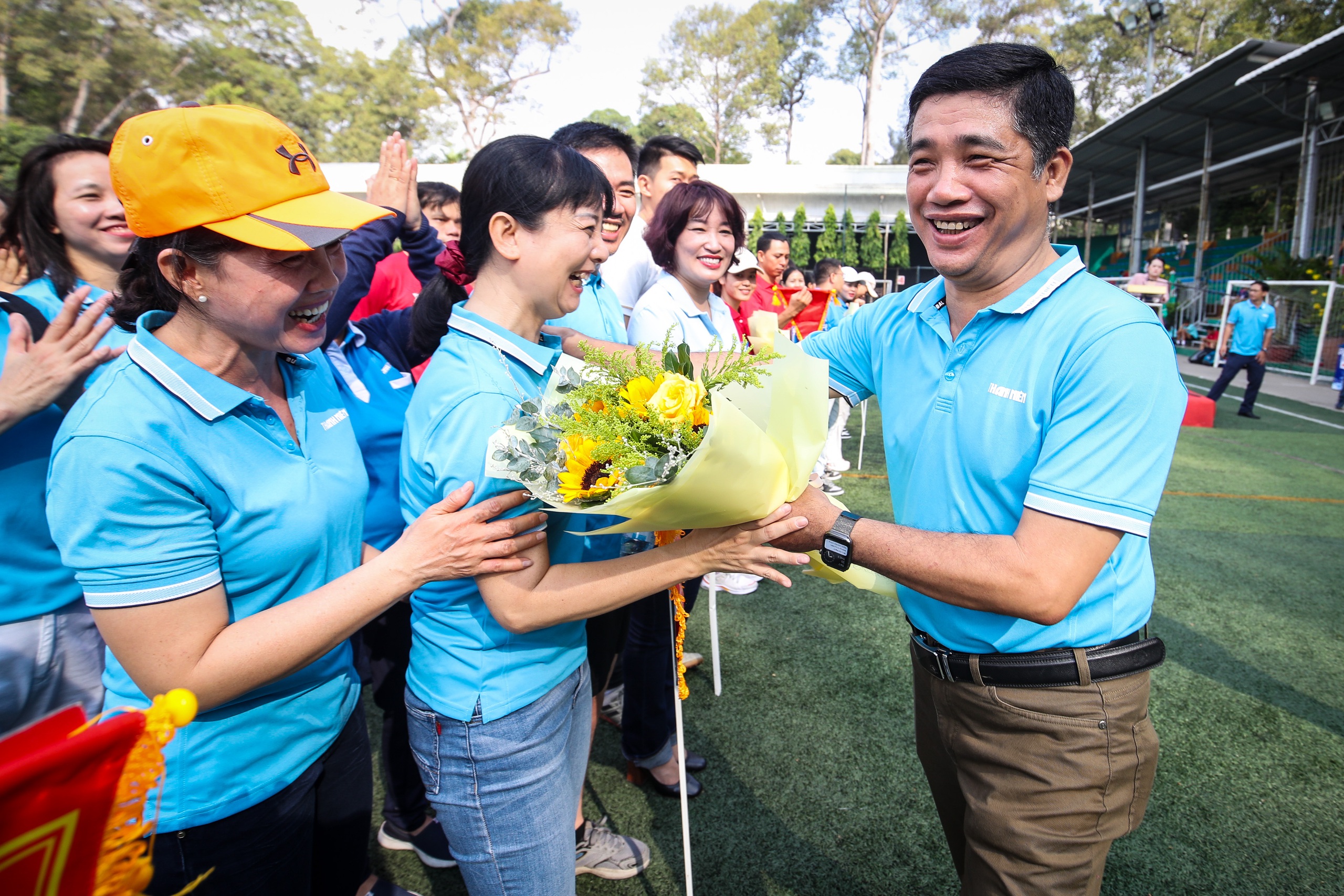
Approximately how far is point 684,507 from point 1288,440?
11437 mm

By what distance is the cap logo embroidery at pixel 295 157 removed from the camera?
145cm

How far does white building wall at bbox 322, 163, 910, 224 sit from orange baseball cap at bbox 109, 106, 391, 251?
95.4 ft

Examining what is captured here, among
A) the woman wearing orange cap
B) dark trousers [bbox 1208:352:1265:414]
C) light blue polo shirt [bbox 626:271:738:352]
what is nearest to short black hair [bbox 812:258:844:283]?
light blue polo shirt [bbox 626:271:738:352]

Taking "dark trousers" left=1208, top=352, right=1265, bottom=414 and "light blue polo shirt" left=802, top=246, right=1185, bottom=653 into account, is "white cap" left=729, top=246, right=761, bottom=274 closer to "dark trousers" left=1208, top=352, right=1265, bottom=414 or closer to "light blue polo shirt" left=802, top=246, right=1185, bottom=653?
"light blue polo shirt" left=802, top=246, right=1185, bottom=653

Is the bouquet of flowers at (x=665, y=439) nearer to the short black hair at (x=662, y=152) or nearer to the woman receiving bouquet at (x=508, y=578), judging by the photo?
the woman receiving bouquet at (x=508, y=578)

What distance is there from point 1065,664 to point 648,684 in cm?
177

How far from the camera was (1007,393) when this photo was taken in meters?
1.54

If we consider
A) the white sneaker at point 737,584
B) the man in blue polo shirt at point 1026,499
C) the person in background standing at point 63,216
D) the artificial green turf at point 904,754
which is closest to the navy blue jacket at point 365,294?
the person in background standing at point 63,216

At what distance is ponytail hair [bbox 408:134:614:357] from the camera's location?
5.33ft

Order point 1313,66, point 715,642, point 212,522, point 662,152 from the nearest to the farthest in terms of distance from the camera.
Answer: point 212,522
point 715,642
point 662,152
point 1313,66

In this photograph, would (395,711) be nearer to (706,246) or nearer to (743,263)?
(706,246)

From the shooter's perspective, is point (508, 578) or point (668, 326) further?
point (668, 326)

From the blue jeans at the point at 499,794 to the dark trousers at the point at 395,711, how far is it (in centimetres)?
109

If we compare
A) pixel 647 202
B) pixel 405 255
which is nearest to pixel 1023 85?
pixel 647 202
